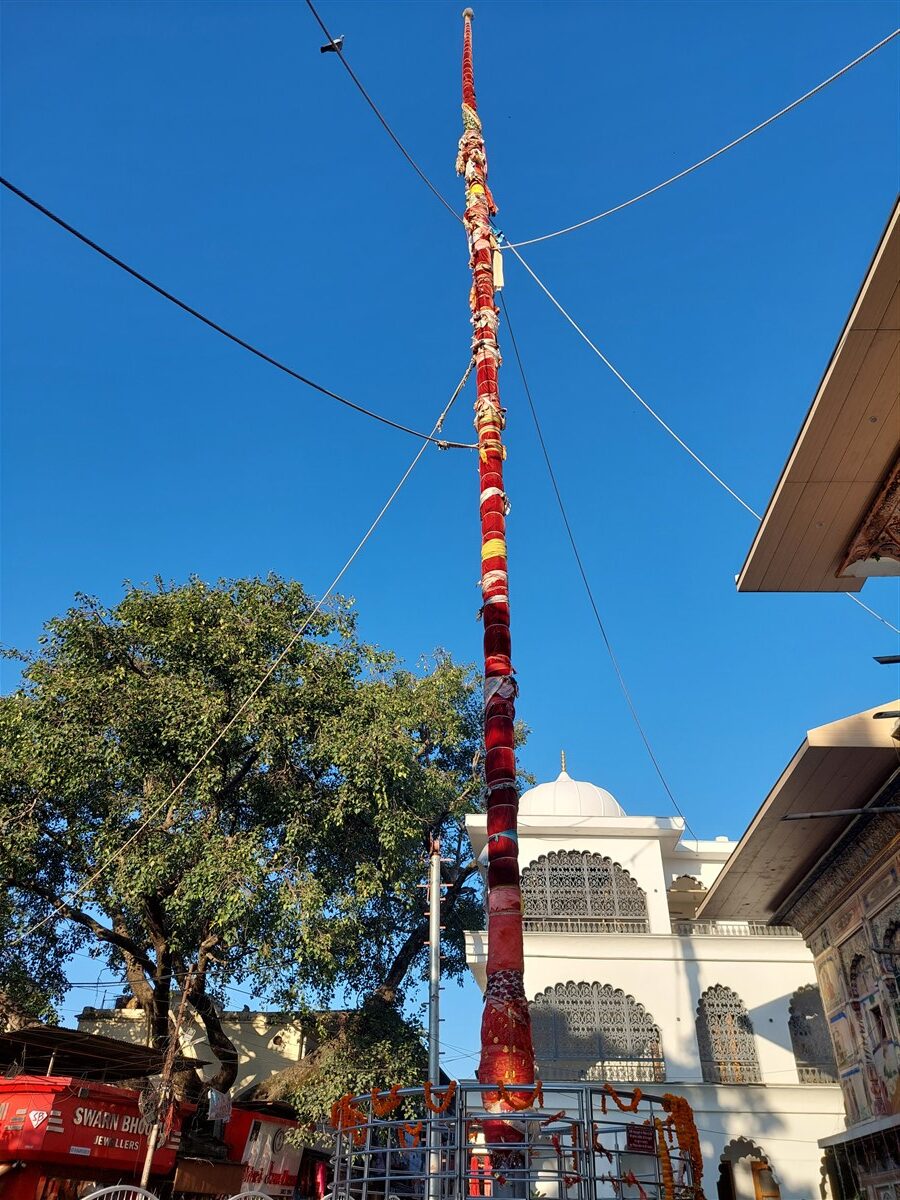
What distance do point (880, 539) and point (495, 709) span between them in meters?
6.25

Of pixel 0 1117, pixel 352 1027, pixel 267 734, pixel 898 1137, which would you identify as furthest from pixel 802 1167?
pixel 0 1117

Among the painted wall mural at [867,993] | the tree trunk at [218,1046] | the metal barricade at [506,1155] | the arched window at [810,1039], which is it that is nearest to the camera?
the metal barricade at [506,1155]

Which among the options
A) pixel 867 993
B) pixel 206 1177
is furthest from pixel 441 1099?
pixel 206 1177

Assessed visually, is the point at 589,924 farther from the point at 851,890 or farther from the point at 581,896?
the point at 851,890

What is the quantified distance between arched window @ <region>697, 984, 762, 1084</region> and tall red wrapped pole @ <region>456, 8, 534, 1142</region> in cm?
1543

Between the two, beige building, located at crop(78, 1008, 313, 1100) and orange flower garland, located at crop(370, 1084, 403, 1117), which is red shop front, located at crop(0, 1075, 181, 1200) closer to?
beige building, located at crop(78, 1008, 313, 1100)

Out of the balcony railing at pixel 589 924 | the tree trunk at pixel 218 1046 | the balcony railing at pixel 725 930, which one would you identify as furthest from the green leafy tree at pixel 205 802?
the balcony railing at pixel 725 930

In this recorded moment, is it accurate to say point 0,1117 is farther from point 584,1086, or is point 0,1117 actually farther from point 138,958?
point 584,1086

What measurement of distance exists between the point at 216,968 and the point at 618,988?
9.42 m

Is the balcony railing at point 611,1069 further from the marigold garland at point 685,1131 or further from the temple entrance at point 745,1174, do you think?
the marigold garland at point 685,1131

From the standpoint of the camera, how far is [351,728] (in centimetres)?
2020

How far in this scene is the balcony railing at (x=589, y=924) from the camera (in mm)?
23359

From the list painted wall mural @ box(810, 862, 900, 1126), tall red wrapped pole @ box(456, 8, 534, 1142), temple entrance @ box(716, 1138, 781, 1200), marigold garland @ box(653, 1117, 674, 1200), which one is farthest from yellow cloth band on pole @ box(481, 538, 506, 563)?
temple entrance @ box(716, 1138, 781, 1200)

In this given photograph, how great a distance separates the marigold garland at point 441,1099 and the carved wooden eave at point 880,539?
886 centimetres
